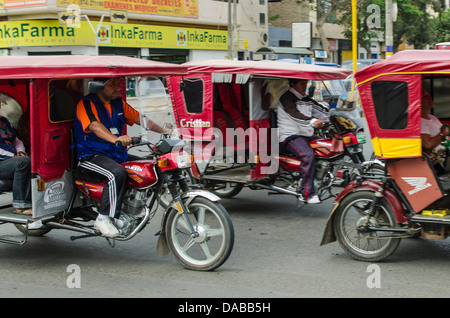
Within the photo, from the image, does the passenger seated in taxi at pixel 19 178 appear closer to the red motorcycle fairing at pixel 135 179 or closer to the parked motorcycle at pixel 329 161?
the red motorcycle fairing at pixel 135 179

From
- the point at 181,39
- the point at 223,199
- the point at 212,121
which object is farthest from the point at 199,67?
the point at 181,39

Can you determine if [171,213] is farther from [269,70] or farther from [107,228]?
[269,70]

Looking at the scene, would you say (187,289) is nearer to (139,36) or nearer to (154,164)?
(154,164)

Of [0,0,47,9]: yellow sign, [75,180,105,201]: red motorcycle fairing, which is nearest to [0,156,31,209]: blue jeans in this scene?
[75,180,105,201]: red motorcycle fairing

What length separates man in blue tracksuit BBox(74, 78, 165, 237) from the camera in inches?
218

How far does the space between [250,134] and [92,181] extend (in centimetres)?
264

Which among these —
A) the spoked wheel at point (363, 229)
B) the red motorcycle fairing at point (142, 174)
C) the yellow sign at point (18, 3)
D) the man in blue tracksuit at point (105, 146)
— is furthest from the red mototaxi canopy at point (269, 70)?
the yellow sign at point (18, 3)

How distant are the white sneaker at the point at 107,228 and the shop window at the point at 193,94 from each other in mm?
2996

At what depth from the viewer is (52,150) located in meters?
5.60

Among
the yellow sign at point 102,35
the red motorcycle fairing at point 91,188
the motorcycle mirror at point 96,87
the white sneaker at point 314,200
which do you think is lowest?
the white sneaker at point 314,200

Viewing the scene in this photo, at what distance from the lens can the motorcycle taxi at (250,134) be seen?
25.1 ft

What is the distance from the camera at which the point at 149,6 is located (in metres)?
30.1

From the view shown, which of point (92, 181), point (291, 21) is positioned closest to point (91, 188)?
point (92, 181)

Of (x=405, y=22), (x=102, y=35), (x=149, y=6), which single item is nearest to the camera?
(x=102, y=35)
